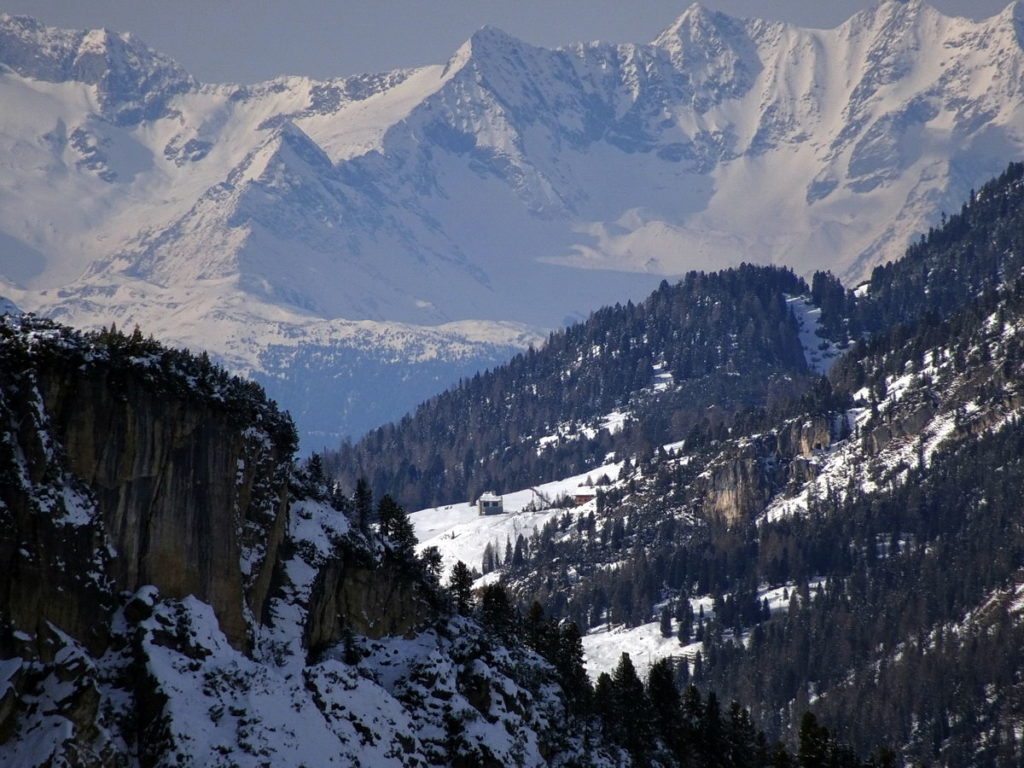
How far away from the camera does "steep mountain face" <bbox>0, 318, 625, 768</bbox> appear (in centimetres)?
7650

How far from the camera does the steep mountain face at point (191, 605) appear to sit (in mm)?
76500

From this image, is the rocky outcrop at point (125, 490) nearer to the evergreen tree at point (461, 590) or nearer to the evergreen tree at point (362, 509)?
the evergreen tree at point (362, 509)

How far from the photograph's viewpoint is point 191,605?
291 ft

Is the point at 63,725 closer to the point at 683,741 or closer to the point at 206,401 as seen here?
the point at 206,401

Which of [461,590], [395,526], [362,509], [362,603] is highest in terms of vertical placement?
[362,509]

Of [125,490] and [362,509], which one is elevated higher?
[362,509]

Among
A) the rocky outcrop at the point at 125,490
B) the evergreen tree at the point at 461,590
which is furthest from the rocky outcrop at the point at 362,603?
the evergreen tree at the point at 461,590

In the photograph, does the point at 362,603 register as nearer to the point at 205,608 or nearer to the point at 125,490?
the point at 205,608

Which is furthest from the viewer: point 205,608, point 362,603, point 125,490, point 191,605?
point 362,603

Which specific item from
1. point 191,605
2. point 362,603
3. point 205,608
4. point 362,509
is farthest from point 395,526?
point 191,605

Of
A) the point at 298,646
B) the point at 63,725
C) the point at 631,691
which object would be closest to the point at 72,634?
the point at 63,725

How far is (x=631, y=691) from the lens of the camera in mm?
135500

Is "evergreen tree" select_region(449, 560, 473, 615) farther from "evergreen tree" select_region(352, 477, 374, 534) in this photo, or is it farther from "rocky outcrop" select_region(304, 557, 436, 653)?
"rocky outcrop" select_region(304, 557, 436, 653)

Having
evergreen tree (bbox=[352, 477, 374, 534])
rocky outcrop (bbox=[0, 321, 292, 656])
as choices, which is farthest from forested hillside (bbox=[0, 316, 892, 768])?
evergreen tree (bbox=[352, 477, 374, 534])
